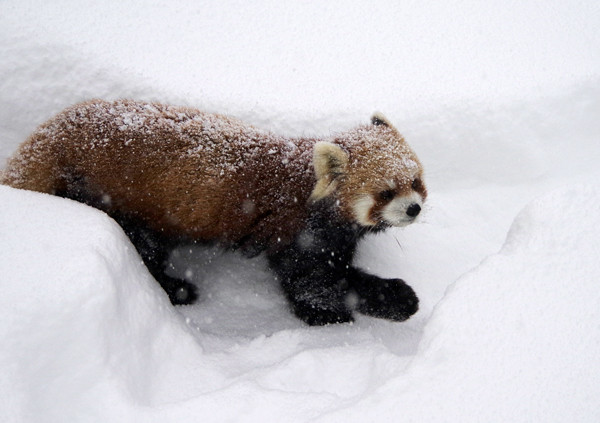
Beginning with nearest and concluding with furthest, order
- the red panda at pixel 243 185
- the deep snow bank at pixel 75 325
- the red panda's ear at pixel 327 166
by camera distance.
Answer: the deep snow bank at pixel 75 325 → the red panda's ear at pixel 327 166 → the red panda at pixel 243 185

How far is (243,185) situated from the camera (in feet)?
7.56

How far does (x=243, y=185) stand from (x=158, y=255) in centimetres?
67

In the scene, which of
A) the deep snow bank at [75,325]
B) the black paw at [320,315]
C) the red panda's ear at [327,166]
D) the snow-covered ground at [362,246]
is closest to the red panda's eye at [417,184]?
the red panda's ear at [327,166]

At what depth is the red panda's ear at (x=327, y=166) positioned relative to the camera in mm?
2109

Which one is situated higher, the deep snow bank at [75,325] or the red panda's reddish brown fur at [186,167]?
the red panda's reddish brown fur at [186,167]

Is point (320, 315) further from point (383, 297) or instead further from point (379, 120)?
point (379, 120)

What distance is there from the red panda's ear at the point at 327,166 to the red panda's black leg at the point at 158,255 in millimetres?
935

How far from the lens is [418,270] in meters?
2.70

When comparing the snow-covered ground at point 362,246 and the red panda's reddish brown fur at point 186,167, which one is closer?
the snow-covered ground at point 362,246

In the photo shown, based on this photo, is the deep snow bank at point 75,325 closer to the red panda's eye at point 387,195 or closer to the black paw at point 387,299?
the black paw at point 387,299

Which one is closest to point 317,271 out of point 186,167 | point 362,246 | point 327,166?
point 362,246

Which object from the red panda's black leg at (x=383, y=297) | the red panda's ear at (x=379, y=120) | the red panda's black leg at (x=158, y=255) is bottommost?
the red panda's black leg at (x=158, y=255)

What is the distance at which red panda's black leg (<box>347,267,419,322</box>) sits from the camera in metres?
2.30

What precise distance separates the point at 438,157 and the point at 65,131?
2529 millimetres
